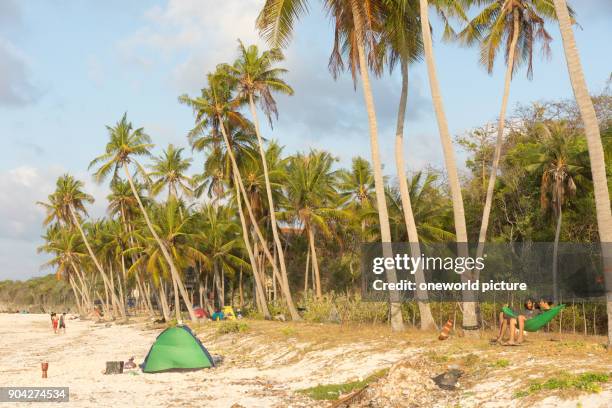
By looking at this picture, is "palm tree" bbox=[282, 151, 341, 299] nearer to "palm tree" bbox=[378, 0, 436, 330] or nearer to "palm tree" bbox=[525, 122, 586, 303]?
A: "palm tree" bbox=[525, 122, 586, 303]

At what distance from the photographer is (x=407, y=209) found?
1683 centimetres

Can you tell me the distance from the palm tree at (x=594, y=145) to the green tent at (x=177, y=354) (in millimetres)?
10166

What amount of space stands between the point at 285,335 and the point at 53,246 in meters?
46.1

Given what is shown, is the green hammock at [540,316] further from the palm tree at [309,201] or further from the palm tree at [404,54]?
the palm tree at [309,201]

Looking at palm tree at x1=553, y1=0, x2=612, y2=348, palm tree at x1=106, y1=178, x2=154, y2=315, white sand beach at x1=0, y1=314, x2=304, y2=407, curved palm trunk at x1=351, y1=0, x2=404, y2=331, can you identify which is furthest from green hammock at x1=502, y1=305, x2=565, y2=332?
palm tree at x1=106, y1=178, x2=154, y2=315

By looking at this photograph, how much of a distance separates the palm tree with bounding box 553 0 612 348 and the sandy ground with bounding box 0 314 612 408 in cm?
191

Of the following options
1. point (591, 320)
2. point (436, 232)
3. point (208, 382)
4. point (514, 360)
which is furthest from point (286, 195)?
point (514, 360)

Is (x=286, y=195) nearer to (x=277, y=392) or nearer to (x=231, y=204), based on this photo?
(x=231, y=204)

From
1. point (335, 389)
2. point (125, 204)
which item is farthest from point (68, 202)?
point (335, 389)

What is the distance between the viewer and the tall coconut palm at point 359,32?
53.5 ft

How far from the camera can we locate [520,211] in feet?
99.8

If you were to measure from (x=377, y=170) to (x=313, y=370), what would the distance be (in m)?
6.34

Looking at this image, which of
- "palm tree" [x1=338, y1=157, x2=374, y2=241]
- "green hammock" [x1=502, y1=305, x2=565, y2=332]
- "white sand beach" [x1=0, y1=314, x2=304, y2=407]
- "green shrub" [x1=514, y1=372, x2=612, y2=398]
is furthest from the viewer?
"palm tree" [x1=338, y1=157, x2=374, y2=241]

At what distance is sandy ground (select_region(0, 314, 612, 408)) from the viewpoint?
9.73m
